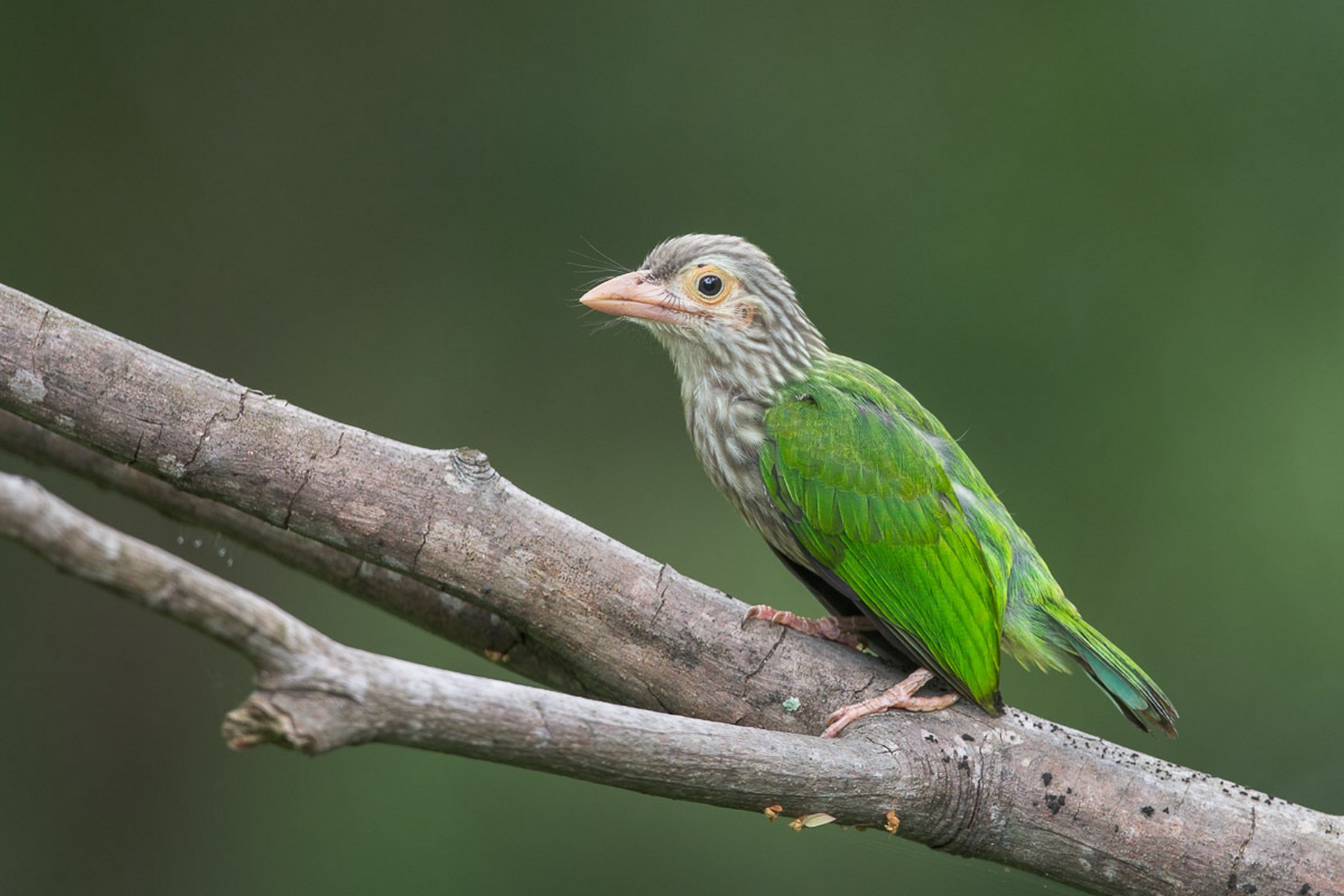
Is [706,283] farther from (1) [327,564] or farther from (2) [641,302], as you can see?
(1) [327,564]

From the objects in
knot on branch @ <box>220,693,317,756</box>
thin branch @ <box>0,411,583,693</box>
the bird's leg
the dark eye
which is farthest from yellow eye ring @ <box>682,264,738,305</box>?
knot on branch @ <box>220,693,317,756</box>

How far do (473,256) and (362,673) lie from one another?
12.6 ft

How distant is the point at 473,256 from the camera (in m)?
A: 5.09

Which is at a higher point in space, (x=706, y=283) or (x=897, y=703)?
(x=706, y=283)

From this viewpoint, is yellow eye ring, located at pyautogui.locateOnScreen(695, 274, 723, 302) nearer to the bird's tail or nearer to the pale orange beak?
the pale orange beak

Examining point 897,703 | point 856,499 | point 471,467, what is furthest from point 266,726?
point 856,499

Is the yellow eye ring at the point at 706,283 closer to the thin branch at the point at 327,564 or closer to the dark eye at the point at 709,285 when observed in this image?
the dark eye at the point at 709,285

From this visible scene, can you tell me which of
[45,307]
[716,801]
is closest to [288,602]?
[45,307]

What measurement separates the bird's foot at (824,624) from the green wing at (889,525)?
111 mm

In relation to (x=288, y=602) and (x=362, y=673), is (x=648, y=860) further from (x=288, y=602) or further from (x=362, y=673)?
(x=362, y=673)

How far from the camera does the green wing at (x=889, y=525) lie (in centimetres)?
250

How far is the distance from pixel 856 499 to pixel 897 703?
1.43ft

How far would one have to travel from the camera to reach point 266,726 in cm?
137

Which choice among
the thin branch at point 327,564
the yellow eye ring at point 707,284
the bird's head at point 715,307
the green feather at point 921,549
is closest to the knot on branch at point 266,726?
the thin branch at point 327,564
